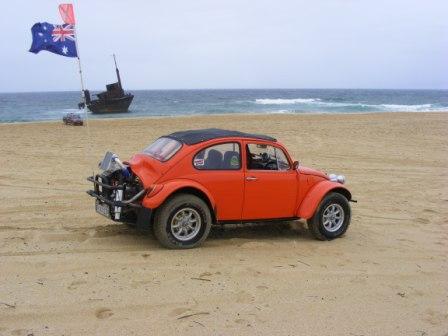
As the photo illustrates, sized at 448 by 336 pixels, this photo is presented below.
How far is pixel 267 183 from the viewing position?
22.9 ft

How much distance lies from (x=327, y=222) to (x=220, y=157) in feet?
6.15

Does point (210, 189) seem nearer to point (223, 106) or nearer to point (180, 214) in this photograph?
point (180, 214)

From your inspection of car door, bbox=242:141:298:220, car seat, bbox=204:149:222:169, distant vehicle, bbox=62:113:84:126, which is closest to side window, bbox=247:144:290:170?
car door, bbox=242:141:298:220

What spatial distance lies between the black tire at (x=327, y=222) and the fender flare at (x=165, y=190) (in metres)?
1.71

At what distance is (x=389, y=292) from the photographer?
5.59m

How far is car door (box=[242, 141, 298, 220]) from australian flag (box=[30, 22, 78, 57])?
4097 mm

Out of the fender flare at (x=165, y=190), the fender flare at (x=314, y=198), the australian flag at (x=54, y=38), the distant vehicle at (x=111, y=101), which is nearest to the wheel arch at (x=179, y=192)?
the fender flare at (x=165, y=190)

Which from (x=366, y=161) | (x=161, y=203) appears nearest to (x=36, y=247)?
(x=161, y=203)

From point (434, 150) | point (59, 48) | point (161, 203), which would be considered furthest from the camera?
point (434, 150)

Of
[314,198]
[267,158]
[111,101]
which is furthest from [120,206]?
[111,101]

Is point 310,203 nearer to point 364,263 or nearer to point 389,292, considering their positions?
point 364,263

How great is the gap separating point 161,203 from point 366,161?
31.6 feet

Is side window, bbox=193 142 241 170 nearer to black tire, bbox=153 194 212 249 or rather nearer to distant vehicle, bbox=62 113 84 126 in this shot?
black tire, bbox=153 194 212 249

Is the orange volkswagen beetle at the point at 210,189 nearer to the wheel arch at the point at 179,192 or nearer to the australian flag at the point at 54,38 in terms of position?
the wheel arch at the point at 179,192
